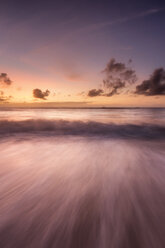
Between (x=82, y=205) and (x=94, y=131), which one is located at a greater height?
(x=82, y=205)

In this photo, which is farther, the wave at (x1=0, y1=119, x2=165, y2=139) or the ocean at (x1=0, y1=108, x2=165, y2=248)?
the wave at (x1=0, y1=119, x2=165, y2=139)

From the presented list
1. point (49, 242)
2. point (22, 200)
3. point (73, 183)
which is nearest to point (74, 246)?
point (49, 242)

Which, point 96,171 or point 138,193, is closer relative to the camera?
point 138,193

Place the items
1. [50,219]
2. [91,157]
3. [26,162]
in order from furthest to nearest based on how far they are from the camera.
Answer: [91,157] < [26,162] < [50,219]

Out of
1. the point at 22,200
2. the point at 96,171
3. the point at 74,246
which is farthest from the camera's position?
the point at 96,171

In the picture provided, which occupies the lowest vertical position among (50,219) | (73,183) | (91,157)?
(91,157)

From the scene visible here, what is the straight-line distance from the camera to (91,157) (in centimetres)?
476

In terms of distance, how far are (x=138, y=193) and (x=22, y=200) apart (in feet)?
6.93

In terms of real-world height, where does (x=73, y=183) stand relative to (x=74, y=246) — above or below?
below

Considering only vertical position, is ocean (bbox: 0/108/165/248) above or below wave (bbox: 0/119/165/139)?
above

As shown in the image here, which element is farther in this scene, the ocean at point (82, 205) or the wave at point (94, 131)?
the wave at point (94, 131)

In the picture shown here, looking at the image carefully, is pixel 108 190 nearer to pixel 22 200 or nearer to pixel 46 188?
pixel 46 188

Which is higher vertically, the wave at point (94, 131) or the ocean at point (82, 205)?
the ocean at point (82, 205)

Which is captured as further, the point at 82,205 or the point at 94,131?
the point at 94,131
